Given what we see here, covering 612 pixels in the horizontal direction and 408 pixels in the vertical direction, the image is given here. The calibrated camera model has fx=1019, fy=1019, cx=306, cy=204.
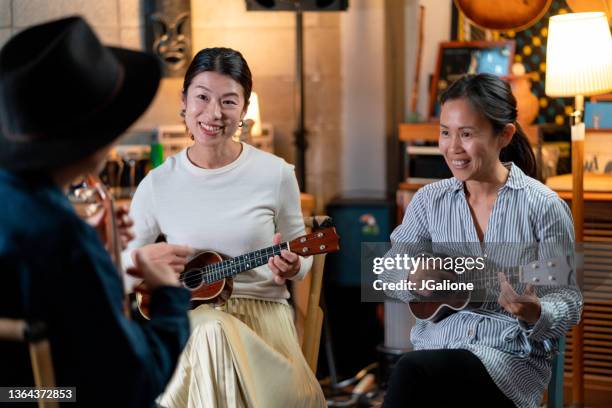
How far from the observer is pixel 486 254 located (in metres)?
2.66

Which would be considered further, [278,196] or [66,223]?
[278,196]

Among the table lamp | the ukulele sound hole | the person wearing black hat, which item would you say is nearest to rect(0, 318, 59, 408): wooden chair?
the person wearing black hat

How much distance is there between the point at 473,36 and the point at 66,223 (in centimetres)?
378

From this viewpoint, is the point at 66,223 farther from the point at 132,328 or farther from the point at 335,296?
the point at 335,296

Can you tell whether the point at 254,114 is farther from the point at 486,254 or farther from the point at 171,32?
the point at 486,254

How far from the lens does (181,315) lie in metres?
1.85

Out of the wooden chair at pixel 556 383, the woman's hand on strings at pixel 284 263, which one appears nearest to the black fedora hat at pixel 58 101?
the woman's hand on strings at pixel 284 263

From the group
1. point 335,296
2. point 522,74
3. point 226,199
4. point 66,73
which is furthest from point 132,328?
point 335,296

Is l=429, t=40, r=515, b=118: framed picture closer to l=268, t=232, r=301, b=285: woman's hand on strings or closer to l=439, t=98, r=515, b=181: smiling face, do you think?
l=439, t=98, r=515, b=181: smiling face

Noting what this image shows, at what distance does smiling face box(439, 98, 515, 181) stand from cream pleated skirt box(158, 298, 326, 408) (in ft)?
2.29

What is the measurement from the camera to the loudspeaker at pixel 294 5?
4965 millimetres

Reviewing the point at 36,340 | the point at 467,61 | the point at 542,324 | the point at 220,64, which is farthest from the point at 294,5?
the point at 36,340

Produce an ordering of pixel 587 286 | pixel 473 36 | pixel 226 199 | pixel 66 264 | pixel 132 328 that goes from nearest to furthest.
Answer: pixel 66 264
pixel 132 328
pixel 226 199
pixel 587 286
pixel 473 36

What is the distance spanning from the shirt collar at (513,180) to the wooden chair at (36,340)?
4.58 feet
